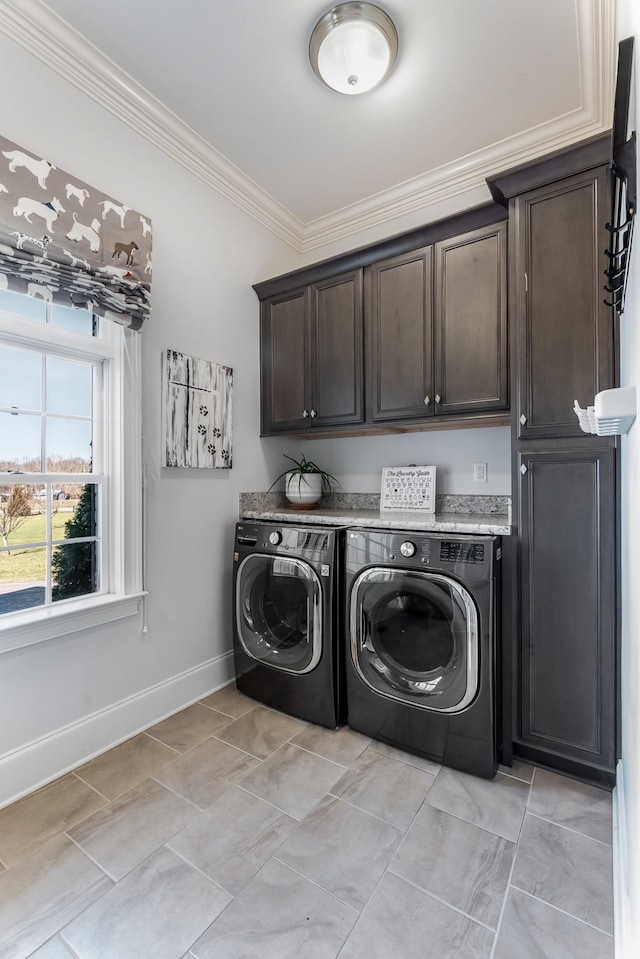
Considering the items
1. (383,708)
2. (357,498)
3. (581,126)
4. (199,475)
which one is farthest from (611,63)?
(383,708)

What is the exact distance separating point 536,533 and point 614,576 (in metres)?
0.30

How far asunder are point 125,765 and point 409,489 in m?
1.89

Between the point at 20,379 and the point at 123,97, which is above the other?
the point at 123,97

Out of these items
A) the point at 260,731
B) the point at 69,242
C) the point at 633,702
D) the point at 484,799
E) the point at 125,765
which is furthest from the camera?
the point at 260,731

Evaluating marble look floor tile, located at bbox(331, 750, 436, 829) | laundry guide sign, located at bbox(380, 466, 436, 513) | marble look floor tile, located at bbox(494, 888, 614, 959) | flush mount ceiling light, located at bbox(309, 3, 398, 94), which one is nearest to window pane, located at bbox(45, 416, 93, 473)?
laundry guide sign, located at bbox(380, 466, 436, 513)

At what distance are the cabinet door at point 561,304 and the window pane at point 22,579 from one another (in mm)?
2083

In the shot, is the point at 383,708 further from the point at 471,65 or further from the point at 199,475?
the point at 471,65

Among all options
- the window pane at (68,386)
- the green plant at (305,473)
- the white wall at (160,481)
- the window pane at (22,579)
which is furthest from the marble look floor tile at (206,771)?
the window pane at (68,386)

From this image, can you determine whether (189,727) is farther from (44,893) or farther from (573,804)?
(573,804)

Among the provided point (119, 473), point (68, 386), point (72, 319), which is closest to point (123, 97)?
point (72, 319)

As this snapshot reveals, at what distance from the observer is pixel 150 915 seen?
4.03 feet

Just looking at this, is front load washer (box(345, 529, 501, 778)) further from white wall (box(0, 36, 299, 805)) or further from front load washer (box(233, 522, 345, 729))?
white wall (box(0, 36, 299, 805))

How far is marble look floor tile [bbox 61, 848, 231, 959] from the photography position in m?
1.15

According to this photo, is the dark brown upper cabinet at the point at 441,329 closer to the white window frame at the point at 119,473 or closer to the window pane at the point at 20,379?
the white window frame at the point at 119,473
